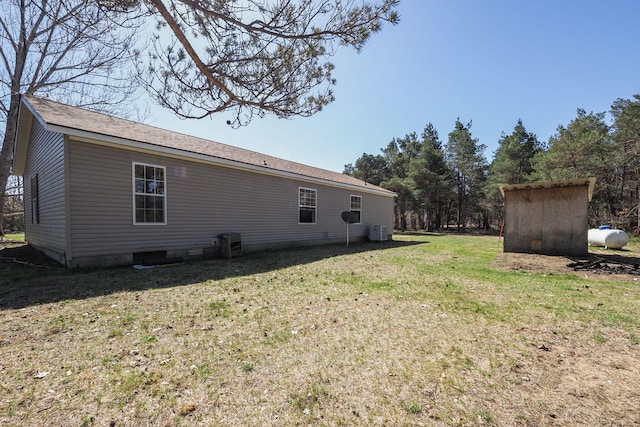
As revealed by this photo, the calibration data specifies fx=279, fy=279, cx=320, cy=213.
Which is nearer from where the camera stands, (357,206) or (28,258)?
(28,258)

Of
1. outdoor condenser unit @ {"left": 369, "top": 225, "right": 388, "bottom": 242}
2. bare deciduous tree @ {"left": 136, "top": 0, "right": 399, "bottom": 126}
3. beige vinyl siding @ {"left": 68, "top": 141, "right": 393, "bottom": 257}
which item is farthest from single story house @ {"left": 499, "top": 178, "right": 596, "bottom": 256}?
bare deciduous tree @ {"left": 136, "top": 0, "right": 399, "bottom": 126}

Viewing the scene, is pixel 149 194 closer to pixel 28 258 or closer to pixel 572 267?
pixel 28 258

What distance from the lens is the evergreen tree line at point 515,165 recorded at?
17.2 m

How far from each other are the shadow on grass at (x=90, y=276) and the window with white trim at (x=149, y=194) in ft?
4.25

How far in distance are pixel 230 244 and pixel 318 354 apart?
6.18 metres

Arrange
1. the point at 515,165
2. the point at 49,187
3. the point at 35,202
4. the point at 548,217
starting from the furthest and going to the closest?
the point at 515,165 → the point at 35,202 → the point at 548,217 → the point at 49,187

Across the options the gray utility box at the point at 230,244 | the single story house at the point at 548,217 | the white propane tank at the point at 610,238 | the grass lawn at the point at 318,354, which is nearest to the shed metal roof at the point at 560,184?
the single story house at the point at 548,217

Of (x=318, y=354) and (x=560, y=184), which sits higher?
(x=560, y=184)

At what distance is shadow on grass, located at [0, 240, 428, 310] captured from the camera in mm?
4273

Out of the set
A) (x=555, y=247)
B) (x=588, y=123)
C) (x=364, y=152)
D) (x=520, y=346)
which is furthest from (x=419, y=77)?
(x=364, y=152)

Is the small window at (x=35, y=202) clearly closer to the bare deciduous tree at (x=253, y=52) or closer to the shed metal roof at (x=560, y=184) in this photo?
the bare deciduous tree at (x=253, y=52)

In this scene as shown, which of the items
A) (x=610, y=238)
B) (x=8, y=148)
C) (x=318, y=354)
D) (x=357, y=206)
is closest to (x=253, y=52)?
Result: (x=318, y=354)

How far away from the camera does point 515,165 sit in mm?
23172

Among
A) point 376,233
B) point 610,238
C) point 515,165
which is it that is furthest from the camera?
point 515,165
